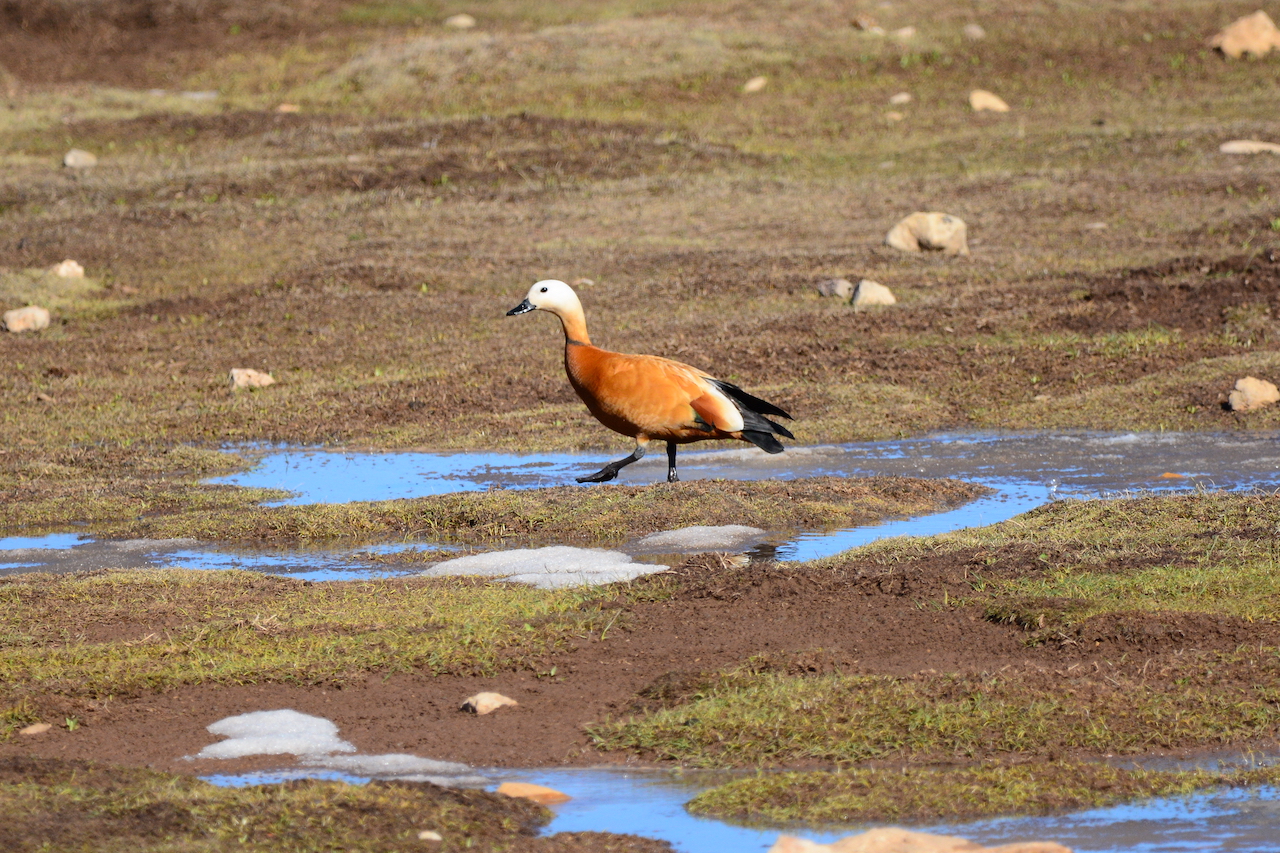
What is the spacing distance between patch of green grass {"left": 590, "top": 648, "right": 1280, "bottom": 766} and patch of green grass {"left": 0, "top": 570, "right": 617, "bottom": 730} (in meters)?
1.31

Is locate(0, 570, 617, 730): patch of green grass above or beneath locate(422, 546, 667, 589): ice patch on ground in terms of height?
beneath

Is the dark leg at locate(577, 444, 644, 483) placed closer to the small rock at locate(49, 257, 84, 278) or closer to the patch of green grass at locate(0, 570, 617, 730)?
the patch of green grass at locate(0, 570, 617, 730)

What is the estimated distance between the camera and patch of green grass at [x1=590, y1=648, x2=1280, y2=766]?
683 cm

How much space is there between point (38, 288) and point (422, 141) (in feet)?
38.4

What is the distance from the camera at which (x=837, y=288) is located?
2148cm

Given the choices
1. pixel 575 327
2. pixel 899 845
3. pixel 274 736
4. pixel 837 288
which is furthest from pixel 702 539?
pixel 837 288

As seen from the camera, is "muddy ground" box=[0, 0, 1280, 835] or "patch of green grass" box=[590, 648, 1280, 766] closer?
"patch of green grass" box=[590, 648, 1280, 766]

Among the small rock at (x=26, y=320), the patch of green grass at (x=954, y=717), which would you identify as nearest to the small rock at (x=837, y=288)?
the small rock at (x=26, y=320)

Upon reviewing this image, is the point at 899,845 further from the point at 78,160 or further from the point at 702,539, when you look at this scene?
the point at 78,160

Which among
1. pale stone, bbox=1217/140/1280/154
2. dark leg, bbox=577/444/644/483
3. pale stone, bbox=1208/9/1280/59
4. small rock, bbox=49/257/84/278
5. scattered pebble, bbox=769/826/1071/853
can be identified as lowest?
scattered pebble, bbox=769/826/1071/853

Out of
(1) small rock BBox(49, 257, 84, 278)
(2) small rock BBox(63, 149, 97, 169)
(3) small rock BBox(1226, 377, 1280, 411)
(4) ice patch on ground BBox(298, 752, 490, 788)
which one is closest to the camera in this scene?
(4) ice patch on ground BBox(298, 752, 490, 788)

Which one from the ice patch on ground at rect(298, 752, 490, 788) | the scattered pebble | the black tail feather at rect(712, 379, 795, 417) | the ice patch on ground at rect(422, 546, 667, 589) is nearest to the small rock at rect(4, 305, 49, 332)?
the black tail feather at rect(712, 379, 795, 417)

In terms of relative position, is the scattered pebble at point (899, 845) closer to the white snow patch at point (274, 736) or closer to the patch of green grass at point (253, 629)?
the white snow patch at point (274, 736)

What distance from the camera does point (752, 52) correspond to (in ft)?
132
